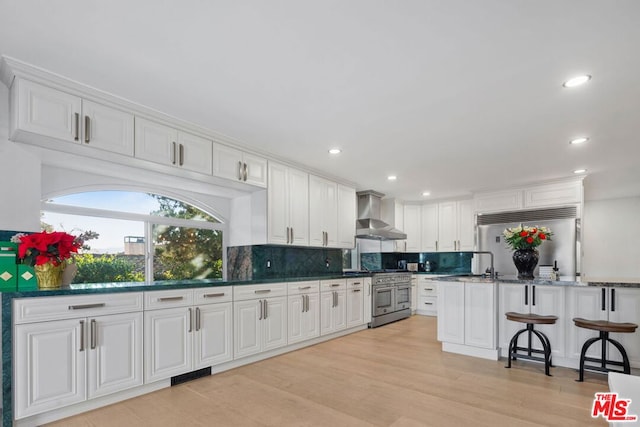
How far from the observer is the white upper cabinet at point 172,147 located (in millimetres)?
3061

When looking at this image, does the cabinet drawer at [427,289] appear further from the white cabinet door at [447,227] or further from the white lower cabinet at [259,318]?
the white lower cabinet at [259,318]

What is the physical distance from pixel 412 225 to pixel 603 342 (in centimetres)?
449

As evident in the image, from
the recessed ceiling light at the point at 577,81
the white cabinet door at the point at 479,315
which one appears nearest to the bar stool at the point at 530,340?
the white cabinet door at the point at 479,315

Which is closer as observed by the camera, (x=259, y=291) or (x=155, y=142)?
(x=155, y=142)

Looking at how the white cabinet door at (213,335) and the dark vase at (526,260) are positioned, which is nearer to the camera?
the white cabinet door at (213,335)

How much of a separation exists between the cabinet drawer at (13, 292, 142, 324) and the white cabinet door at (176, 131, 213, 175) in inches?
50.5

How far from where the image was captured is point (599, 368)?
3305mm

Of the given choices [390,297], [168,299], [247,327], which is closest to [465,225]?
[390,297]

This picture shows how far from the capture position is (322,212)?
5.27 m

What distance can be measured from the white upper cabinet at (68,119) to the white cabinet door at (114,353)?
1.35 meters

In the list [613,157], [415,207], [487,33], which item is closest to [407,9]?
[487,33]

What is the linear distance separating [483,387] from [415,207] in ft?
16.3

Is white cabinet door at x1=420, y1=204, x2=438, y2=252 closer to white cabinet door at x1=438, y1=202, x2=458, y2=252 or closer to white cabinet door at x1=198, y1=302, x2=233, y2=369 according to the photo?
white cabinet door at x1=438, y1=202, x2=458, y2=252

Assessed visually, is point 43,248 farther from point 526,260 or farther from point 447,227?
point 447,227
